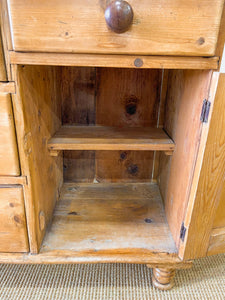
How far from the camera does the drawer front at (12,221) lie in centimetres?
68

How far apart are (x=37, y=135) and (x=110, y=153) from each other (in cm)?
44

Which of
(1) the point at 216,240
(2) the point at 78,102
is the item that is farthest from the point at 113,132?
(1) the point at 216,240

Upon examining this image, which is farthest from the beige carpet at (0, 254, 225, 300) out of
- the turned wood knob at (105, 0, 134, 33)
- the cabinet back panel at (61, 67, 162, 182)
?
the turned wood knob at (105, 0, 134, 33)

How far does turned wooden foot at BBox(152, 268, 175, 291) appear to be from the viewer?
0.81 meters

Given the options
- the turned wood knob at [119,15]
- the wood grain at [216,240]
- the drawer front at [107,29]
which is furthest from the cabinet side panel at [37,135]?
the wood grain at [216,240]

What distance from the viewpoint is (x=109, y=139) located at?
881mm

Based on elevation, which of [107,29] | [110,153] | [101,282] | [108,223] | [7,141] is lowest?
[101,282]

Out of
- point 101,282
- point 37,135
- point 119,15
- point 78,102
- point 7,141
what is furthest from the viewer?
point 78,102

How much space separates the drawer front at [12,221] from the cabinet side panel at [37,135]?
0.07 ft

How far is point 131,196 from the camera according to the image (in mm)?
1092

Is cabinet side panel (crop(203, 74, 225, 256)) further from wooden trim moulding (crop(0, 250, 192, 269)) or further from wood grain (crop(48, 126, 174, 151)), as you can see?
wood grain (crop(48, 126, 174, 151))

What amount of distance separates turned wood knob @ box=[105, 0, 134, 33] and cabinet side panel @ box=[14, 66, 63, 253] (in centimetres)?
26

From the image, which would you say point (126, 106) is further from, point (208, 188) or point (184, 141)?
point (208, 188)

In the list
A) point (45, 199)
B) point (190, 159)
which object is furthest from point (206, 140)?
point (45, 199)
